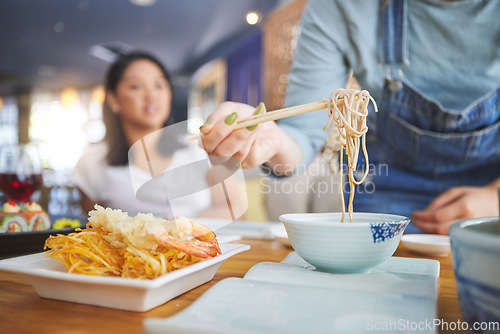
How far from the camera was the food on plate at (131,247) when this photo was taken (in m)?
0.46

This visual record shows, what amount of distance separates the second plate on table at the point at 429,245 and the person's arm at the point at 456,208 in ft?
1.23

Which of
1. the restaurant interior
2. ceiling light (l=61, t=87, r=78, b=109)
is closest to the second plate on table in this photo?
the restaurant interior

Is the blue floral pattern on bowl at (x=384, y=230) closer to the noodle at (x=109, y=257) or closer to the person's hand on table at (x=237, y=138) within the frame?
the noodle at (x=109, y=257)

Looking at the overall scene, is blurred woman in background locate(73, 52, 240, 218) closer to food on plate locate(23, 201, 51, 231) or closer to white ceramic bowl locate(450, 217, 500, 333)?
food on plate locate(23, 201, 51, 231)

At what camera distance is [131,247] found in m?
0.46

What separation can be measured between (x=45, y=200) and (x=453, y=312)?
452 cm

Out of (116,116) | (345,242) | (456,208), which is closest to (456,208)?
(456,208)

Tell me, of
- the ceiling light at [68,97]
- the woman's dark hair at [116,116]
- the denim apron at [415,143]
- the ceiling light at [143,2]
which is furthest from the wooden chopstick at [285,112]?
the ceiling light at [68,97]

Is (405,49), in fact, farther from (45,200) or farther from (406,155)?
(45,200)

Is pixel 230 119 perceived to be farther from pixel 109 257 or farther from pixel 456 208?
pixel 456 208

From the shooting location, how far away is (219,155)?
948 mm

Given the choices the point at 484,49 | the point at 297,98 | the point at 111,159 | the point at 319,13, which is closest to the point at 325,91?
the point at 297,98

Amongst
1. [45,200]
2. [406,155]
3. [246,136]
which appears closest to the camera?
[246,136]

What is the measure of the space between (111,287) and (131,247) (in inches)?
2.5
